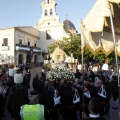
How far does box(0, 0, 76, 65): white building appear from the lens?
40.9m

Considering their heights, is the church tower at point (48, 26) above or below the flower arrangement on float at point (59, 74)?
above

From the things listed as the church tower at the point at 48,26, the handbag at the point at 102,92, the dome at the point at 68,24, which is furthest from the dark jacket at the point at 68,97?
the dome at the point at 68,24

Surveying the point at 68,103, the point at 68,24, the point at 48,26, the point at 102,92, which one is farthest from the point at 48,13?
the point at 68,103

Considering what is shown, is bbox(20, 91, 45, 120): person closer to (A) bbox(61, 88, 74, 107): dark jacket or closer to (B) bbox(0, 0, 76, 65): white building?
(A) bbox(61, 88, 74, 107): dark jacket

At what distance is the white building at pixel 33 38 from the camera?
4086 cm

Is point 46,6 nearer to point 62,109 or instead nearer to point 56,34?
point 56,34

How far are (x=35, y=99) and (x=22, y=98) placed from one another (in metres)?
1.42

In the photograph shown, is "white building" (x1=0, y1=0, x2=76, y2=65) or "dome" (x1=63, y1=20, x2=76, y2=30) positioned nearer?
"white building" (x1=0, y1=0, x2=76, y2=65)

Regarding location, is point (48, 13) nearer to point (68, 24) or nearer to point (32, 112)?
point (68, 24)

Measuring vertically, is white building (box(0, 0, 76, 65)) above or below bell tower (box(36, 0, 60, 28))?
below

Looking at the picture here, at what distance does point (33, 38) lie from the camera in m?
48.1

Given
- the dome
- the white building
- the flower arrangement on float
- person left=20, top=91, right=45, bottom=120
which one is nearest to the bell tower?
the white building

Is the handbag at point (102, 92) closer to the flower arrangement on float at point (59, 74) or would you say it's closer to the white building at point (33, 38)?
the flower arrangement on float at point (59, 74)

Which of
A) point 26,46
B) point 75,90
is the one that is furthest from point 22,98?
point 26,46
